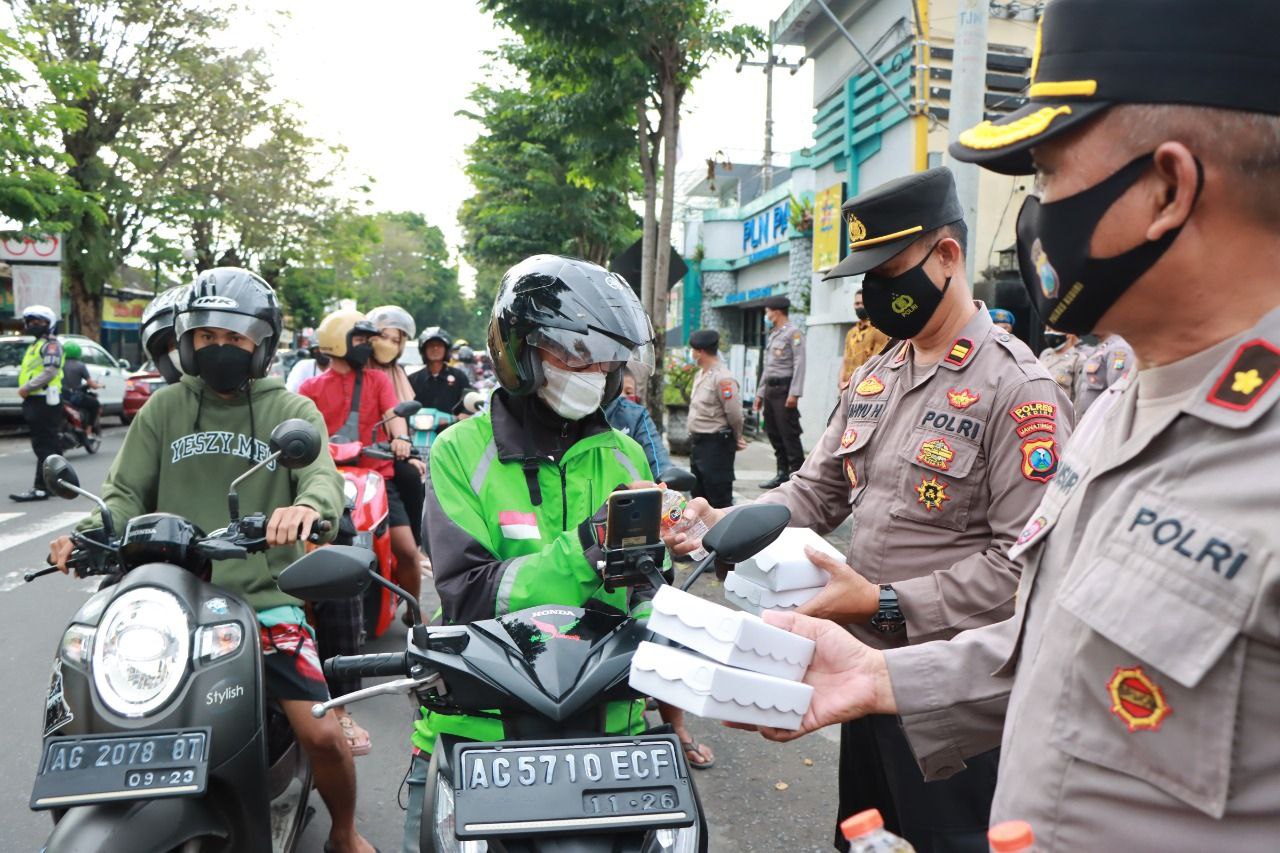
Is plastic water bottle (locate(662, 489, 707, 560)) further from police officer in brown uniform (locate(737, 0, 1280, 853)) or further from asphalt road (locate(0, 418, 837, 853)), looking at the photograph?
asphalt road (locate(0, 418, 837, 853))

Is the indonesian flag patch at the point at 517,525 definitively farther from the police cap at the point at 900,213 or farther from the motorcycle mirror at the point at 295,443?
the police cap at the point at 900,213

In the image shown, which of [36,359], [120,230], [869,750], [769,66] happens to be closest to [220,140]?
[120,230]

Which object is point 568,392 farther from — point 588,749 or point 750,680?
point 750,680

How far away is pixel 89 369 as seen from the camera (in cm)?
1672

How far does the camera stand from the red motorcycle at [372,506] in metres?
5.11

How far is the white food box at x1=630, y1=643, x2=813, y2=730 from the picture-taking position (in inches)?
55.0

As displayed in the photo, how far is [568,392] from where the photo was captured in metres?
2.36

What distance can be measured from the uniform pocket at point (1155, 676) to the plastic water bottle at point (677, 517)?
4.29 ft

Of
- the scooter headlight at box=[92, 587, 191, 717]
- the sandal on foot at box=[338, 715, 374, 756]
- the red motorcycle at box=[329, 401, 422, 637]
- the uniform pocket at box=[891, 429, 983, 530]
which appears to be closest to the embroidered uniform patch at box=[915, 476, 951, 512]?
the uniform pocket at box=[891, 429, 983, 530]

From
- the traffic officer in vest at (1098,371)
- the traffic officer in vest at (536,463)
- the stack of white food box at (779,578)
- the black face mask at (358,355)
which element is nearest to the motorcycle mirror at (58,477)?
the traffic officer in vest at (536,463)

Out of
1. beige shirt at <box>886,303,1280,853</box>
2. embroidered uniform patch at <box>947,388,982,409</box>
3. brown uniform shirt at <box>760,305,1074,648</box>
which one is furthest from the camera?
embroidered uniform patch at <box>947,388,982,409</box>

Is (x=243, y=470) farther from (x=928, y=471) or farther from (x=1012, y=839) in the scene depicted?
(x=1012, y=839)

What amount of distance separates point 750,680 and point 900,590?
0.98 metres

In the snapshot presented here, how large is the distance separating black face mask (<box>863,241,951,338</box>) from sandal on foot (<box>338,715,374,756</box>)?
2.73 m
